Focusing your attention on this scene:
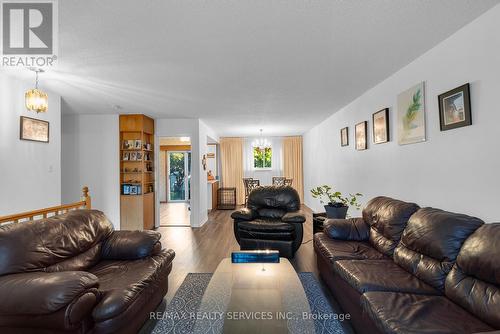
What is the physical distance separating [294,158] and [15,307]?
8.01 metres

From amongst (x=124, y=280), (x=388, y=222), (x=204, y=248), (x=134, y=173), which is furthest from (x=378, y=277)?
(x=134, y=173)

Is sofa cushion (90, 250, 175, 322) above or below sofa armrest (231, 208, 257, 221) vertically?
below

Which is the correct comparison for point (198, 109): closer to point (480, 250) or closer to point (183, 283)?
point (183, 283)

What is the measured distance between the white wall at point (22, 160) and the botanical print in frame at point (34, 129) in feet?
0.15

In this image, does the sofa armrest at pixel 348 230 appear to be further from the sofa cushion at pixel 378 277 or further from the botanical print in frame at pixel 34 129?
the botanical print in frame at pixel 34 129

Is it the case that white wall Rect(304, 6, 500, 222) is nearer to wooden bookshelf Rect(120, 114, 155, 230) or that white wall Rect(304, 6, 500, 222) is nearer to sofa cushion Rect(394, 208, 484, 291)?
sofa cushion Rect(394, 208, 484, 291)

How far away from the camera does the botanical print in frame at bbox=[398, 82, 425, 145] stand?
2.52 meters

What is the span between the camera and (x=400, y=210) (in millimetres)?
2416

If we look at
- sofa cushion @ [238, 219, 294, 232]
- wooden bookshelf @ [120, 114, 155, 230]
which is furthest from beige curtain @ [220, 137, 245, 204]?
sofa cushion @ [238, 219, 294, 232]

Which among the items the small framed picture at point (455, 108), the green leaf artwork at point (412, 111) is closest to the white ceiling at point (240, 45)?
the green leaf artwork at point (412, 111)

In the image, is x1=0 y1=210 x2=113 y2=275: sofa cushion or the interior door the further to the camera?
the interior door

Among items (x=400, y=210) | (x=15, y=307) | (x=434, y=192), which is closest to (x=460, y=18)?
(x=434, y=192)

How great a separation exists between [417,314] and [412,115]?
2.08 metres

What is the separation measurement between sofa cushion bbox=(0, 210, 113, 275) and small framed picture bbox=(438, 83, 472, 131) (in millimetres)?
3456
